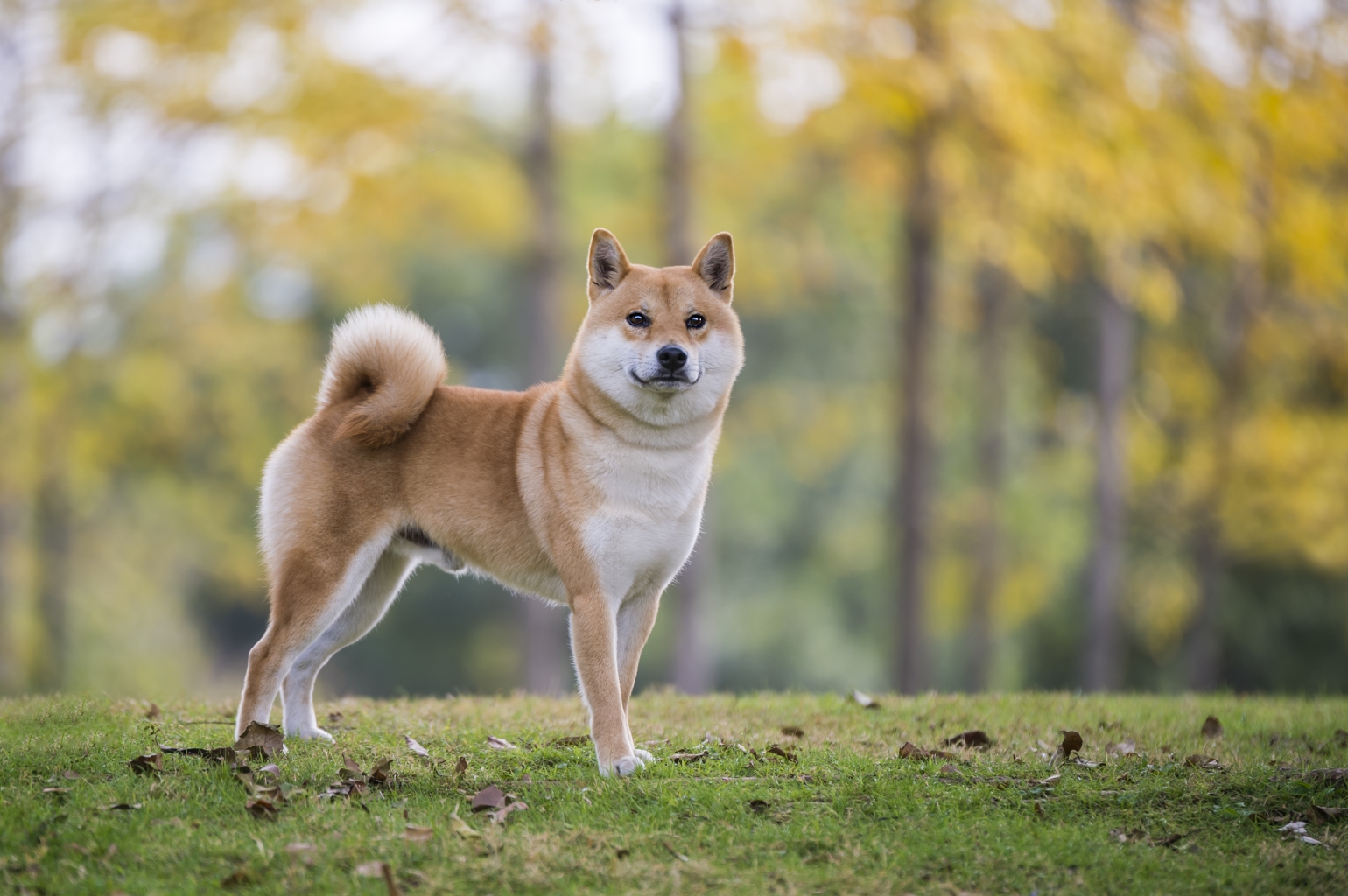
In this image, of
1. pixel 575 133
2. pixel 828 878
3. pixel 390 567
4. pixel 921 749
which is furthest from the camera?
pixel 575 133

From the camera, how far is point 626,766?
171 inches

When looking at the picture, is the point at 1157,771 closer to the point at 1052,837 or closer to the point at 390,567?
the point at 1052,837

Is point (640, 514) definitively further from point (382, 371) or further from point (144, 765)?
point (144, 765)

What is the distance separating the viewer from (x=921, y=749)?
4.88 m

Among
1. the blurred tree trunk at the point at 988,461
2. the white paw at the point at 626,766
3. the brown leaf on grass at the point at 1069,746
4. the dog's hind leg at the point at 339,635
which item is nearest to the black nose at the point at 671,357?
the white paw at the point at 626,766

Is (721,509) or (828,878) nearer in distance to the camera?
(828,878)

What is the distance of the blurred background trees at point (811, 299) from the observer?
8.91 meters

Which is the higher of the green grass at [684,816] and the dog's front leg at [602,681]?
the dog's front leg at [602,681]

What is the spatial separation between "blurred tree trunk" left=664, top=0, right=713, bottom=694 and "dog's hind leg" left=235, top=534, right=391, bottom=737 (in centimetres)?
426

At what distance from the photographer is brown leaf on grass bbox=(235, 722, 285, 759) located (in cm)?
452

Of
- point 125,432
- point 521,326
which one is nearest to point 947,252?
point 521,326

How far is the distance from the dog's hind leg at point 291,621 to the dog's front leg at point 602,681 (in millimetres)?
1028

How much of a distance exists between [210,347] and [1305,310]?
1180 centimetres

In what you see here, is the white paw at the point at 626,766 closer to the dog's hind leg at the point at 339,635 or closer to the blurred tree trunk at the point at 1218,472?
the dog's hind leg at the point at 339,635
